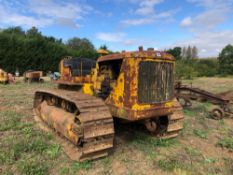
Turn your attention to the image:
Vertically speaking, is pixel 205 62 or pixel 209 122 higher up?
pixel 205 62

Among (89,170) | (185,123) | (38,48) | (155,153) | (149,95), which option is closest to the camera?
(89,170)

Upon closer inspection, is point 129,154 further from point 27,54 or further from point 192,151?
point 27,54

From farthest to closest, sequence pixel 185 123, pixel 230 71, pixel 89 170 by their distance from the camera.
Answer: pixel 230 71 → pixel 185 123 → pixel 89 170

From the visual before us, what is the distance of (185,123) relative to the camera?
6883 mm

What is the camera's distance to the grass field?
3848 millimetres

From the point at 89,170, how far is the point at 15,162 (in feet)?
4.22

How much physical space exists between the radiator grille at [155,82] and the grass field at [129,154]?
1127 mm

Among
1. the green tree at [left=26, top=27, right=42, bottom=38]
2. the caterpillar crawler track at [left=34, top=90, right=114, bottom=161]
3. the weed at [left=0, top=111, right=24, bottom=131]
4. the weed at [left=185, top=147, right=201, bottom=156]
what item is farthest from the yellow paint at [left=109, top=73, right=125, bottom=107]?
the green tree at [left=26, top=27, right=42, bottom=38]

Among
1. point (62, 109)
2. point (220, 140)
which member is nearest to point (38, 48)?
point (62, 109)

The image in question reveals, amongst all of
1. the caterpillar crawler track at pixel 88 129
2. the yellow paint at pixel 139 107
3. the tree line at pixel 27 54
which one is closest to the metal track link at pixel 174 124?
the yellow paint at pixel 139 107

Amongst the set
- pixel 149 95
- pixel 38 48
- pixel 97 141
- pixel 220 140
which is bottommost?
pixel 220 140

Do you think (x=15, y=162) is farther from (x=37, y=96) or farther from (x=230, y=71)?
(x=230, y=71)

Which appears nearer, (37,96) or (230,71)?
(37,96)

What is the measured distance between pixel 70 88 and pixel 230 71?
1518 inches
